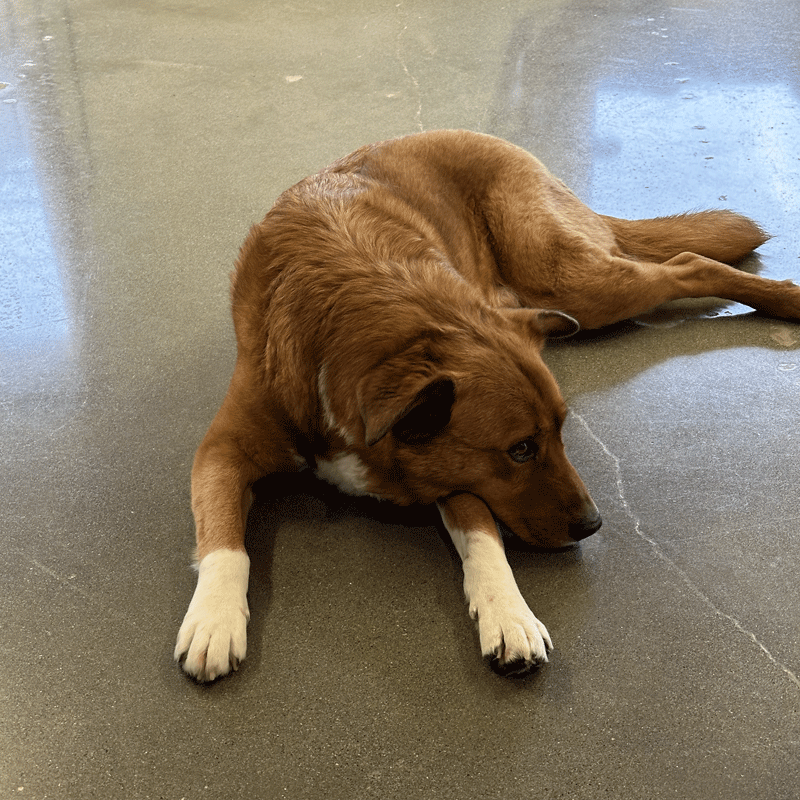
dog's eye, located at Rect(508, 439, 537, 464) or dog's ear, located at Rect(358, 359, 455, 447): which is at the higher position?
dog's ear, located at Rect(358, 359, 455, 447)

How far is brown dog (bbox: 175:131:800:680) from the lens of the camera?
199cm

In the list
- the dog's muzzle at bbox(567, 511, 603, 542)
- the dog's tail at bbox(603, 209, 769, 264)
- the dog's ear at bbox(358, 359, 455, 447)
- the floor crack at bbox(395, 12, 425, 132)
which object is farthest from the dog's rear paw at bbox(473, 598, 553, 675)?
the floor crack at bbox(395, 12, 425, 132)

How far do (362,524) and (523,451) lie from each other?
21.3 inches

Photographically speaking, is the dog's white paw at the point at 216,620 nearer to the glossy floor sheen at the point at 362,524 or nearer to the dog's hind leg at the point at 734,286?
the glossy floor sheen at the point at 362,524

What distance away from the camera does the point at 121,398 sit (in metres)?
2.87

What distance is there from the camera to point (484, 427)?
2025 millimetres

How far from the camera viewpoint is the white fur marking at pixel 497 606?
194 centimetres

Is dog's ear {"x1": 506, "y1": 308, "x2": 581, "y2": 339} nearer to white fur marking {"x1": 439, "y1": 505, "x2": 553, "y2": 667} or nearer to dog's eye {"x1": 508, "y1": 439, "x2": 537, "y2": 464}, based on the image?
dog's eye {"x1": 508, "y1": 439, "x2": 537, "y2": 464}

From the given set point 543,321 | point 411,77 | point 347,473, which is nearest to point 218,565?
point 347,473

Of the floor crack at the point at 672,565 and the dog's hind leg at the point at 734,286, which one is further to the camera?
the dog's hind leg at the point at 734,286

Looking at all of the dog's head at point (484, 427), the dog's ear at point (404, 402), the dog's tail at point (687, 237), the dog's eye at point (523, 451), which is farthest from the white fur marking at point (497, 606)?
the dog's tail at point (687, 237)

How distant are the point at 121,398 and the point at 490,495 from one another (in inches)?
54.1

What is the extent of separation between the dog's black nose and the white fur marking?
183mm

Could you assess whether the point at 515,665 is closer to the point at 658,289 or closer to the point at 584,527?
the point at 584,527
